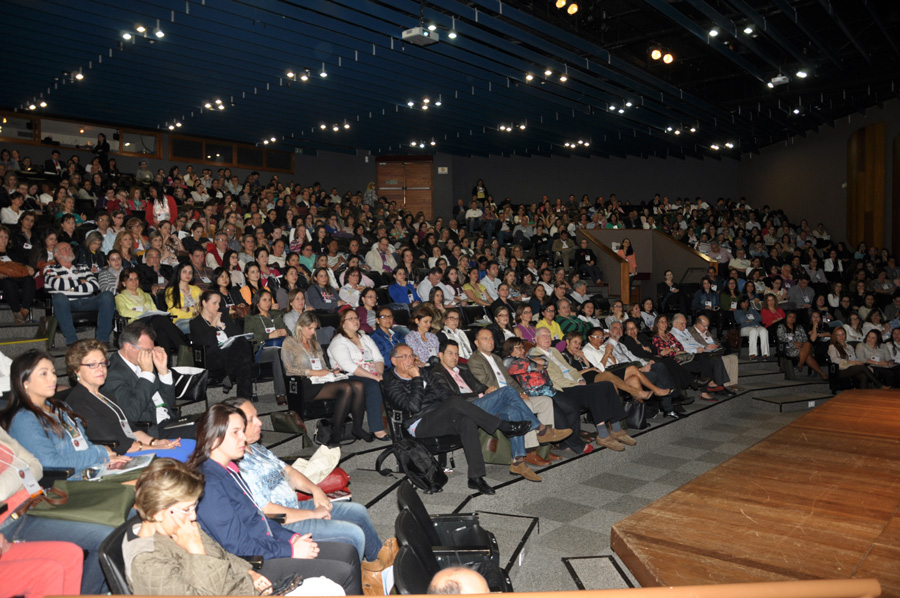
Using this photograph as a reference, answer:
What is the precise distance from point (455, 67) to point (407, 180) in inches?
308

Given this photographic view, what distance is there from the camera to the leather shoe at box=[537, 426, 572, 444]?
5.00m

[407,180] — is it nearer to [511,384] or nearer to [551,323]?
[551,323]

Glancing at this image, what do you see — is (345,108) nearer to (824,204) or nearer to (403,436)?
(403,436)

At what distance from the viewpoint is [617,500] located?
4531 millimetres

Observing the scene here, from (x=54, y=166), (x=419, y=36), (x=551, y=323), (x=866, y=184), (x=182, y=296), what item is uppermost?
(x=419, y=36)

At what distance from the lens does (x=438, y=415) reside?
4359 mm

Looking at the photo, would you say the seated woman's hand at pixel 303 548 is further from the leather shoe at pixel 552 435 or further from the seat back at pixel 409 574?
the leather shoe at pixel 552 435

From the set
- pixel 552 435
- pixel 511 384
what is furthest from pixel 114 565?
pixel 511 384

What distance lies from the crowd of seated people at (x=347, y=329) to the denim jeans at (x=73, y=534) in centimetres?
2

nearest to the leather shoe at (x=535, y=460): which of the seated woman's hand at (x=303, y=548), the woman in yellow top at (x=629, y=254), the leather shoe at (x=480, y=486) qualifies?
the leather shoe at (x=480, y=486)

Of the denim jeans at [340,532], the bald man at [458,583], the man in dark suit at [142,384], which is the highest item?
the man in dark suit at [142,384]

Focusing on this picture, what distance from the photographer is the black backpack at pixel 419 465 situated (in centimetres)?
416

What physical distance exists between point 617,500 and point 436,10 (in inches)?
239

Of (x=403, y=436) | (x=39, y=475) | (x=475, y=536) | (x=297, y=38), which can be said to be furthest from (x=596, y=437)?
(x=297, y=38)
